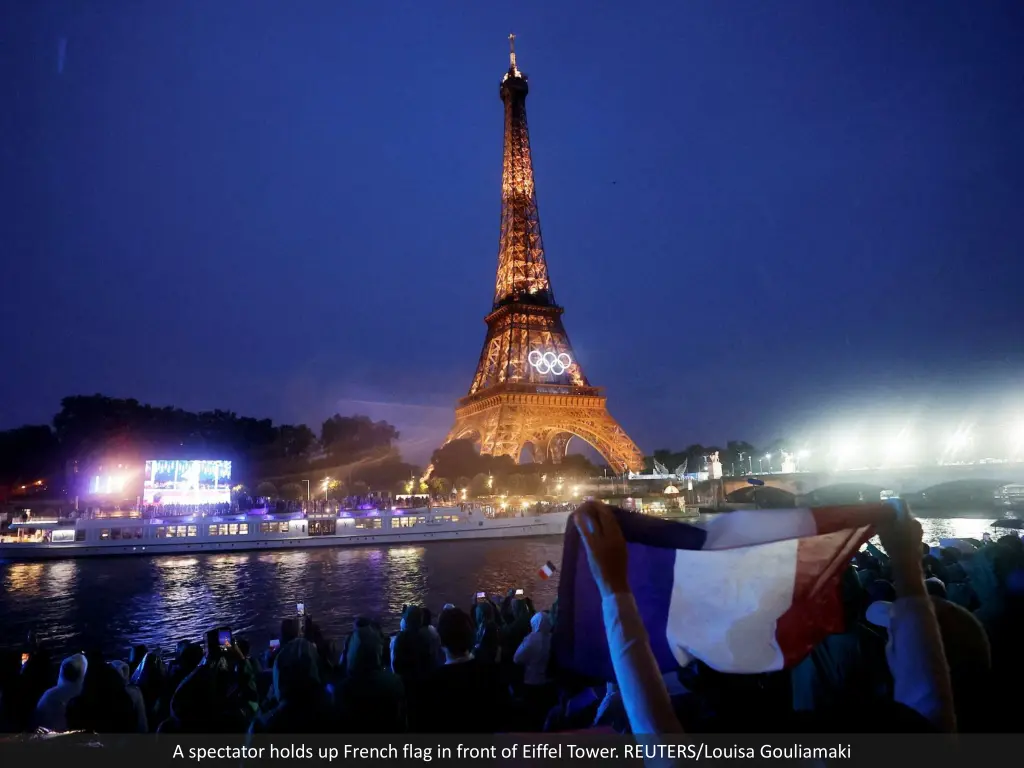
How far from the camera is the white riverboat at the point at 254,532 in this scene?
34.4 metres

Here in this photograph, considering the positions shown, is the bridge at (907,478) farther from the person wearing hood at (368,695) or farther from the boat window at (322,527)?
the person wearing hood at (368,695)

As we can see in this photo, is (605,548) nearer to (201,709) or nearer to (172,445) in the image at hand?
(201,709)

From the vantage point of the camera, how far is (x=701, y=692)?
330cm

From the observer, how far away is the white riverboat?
34375 mm

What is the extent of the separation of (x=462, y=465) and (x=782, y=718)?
56051 mm

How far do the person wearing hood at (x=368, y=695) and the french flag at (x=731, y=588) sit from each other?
1.18 m

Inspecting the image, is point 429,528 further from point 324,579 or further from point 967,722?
point 967,722

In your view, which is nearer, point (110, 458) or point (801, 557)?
point (801, 557)

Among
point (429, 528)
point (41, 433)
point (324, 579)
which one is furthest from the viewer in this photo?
point (41, 433)

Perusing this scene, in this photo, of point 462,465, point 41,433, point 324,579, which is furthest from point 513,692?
point 41,433

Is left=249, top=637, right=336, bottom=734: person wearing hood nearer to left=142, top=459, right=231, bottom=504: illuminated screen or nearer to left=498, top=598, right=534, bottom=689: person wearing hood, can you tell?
left=498, top=598, right=534, bottom=689: person wearing hood

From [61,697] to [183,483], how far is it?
5205cm

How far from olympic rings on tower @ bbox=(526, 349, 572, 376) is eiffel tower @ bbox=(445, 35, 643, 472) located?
10 centimetres

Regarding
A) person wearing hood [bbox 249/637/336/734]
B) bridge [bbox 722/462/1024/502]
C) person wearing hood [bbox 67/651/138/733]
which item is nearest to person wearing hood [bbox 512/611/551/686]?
person wearing hood [bbox 249/637/336/734]
